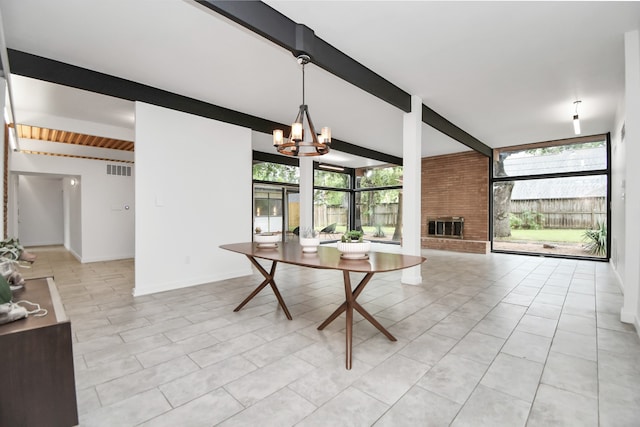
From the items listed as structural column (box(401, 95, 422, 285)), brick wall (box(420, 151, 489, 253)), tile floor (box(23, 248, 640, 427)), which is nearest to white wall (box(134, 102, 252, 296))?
tile floor (box(23, 248, 640, 427))

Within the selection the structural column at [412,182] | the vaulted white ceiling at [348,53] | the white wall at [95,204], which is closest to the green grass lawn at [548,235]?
the vaulted white ceiling at [348,53]

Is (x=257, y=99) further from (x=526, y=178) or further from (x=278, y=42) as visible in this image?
(x=526, y=178)

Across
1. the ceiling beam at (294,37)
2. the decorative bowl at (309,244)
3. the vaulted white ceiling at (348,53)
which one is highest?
the vaulted white ceiling at (348,53)

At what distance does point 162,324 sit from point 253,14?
281 centimetres

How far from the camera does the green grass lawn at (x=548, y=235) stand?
694 centimetres

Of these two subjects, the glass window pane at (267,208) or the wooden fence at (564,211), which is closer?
the wooden fence at (564,211)

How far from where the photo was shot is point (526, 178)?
744 cm

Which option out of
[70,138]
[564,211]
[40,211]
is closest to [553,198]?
[564,211]

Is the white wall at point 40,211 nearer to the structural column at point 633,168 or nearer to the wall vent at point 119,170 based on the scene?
the wall vent at point 119,170

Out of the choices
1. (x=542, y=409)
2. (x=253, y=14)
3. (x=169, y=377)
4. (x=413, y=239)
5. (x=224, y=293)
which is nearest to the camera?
(x=542, y=409)

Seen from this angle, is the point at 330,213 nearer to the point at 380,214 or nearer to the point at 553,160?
the point at 380,214

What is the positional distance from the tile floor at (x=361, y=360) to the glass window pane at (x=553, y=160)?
12.9ft

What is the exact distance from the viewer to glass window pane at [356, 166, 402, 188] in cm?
990

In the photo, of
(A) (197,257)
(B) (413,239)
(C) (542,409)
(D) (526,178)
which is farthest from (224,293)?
(D) (526,178)
